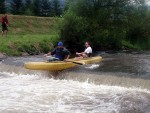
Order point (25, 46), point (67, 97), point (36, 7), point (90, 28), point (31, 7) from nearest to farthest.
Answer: point (67, 97)
point (25, 46)
point (90, 28)
point (31, 7)
point (36, 7)

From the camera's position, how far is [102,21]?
34656 mm

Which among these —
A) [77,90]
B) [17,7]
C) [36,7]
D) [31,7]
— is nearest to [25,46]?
[77,90]

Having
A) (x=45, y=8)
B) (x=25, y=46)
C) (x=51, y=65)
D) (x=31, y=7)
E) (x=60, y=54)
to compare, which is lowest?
(x=51, y=65)

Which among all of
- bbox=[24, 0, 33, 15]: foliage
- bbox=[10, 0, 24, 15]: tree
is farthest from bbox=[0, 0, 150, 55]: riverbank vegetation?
bbox=[10, 0, 24, 15]: tree

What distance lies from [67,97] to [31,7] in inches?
1923

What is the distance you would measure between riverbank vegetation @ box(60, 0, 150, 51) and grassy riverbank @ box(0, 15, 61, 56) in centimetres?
179

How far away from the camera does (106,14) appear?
113 ft

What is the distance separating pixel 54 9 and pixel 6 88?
52704 millimetres

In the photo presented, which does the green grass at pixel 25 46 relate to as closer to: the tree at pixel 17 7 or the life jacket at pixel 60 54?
the life jacket at pixel 60 54

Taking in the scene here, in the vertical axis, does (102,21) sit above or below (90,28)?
above

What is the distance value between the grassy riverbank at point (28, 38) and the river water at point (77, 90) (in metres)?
5.61

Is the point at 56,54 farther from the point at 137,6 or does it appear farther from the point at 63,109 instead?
the point at 137,6

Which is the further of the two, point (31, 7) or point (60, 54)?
point (31, 7)

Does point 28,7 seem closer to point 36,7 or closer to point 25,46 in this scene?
point 36,7
